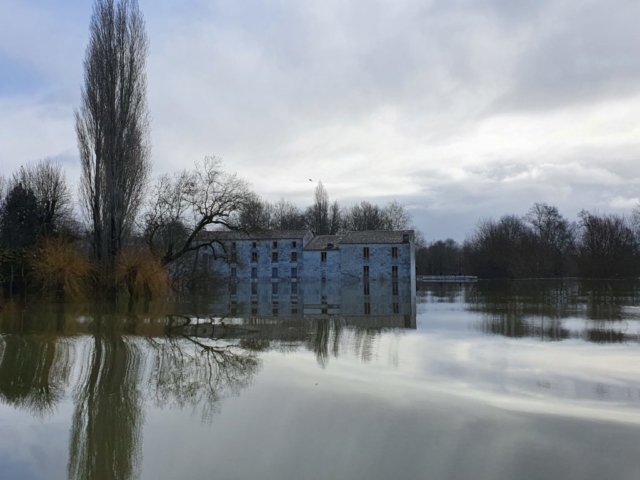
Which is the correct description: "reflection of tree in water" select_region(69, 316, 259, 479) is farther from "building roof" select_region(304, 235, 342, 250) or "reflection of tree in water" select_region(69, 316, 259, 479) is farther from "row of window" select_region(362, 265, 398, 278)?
"building roof" select_region(304, 235, 342, 250)

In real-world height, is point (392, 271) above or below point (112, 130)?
below

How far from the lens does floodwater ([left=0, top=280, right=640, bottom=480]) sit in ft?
15.5

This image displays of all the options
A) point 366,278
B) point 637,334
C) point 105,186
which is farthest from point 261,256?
point 637,334

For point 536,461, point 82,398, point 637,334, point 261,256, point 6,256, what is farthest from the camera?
point 261,256

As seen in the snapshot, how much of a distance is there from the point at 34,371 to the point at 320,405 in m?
4.92

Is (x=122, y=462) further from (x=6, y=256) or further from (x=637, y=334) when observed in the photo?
(x=6, y=256)

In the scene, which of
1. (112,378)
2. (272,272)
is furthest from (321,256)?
(112,378)

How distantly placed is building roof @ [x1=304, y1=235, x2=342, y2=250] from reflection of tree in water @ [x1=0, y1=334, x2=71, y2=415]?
4714cm

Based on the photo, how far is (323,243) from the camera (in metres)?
59.3

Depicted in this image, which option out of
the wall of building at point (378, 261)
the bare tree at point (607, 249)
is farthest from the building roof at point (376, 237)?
the bare tree at point (607, 249)

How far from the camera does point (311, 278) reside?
5812cm

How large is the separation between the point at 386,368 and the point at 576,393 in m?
2.80

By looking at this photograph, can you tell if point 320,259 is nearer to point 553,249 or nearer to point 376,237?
point 376,237

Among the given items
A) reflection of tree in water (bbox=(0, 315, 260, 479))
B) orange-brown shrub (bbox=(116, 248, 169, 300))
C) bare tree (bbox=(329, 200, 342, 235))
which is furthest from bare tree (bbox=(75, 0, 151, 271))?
bare tree (bbox=(329, 200, 342, 235))
